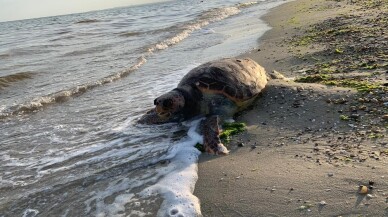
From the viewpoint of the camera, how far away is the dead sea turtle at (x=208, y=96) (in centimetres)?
611

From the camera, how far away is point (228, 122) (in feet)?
19.4

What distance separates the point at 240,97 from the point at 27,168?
346 centimetres

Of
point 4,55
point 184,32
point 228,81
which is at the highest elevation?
point 228,81

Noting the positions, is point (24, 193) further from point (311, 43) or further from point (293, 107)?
point (311, 43)

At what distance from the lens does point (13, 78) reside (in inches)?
486

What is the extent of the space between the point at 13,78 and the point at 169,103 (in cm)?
849

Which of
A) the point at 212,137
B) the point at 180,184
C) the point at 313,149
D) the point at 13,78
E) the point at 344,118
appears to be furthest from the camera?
the point at 13,78

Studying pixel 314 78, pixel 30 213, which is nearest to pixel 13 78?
pixel 30 213

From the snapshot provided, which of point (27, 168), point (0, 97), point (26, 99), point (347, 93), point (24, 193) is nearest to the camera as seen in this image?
point (24, 193)

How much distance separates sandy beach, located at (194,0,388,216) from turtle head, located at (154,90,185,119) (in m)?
1.09

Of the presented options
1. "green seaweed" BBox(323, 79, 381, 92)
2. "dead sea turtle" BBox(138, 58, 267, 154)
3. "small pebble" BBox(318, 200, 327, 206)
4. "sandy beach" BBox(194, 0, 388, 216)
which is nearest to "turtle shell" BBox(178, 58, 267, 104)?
"dead sea turtle" BBox(138, 58, 267, 154)

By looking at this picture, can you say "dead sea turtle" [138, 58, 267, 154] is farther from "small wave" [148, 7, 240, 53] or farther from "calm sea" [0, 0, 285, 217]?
"small wave" [148, 7, 240, 53]

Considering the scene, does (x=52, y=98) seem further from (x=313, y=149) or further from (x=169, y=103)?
(x=313, y=149)

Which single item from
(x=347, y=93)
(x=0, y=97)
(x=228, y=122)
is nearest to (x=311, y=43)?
(x=347, y=93)
